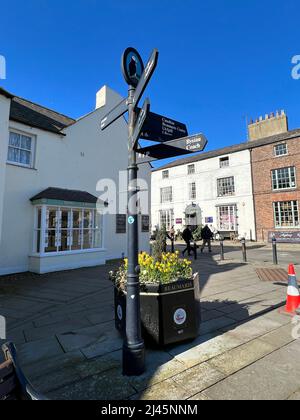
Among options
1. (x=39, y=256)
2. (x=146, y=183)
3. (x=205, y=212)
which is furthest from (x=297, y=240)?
(x=39, y=256)

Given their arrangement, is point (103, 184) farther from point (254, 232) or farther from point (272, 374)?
point (254, 232)

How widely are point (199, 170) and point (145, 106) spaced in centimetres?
2636

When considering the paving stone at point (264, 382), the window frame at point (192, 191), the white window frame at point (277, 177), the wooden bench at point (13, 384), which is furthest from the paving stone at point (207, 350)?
the window frame at point (192, 191)

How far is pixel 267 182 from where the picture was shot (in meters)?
22.5

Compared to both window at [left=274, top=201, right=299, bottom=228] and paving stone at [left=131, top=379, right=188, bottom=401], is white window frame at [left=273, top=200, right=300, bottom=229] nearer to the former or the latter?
window at [left=274, top=201, right=299, bottom=228]

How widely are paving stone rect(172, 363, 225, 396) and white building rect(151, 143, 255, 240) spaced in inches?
878

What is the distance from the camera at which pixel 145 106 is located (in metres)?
2.66

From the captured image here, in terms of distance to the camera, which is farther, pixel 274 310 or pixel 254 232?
pixel 254 232

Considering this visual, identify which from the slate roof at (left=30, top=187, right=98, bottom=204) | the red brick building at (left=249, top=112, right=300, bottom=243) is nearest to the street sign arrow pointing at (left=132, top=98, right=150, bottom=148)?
the slate roof at (left=30, top=187, right=98, bottom=204)

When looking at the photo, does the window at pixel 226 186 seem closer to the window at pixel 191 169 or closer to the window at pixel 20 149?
the window at pixel 191 169

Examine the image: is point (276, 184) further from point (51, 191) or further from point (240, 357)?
point (240, 357)

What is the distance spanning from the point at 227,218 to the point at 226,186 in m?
3.45

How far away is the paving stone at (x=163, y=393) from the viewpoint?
231 centimetres

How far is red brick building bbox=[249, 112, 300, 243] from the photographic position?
826 inches
